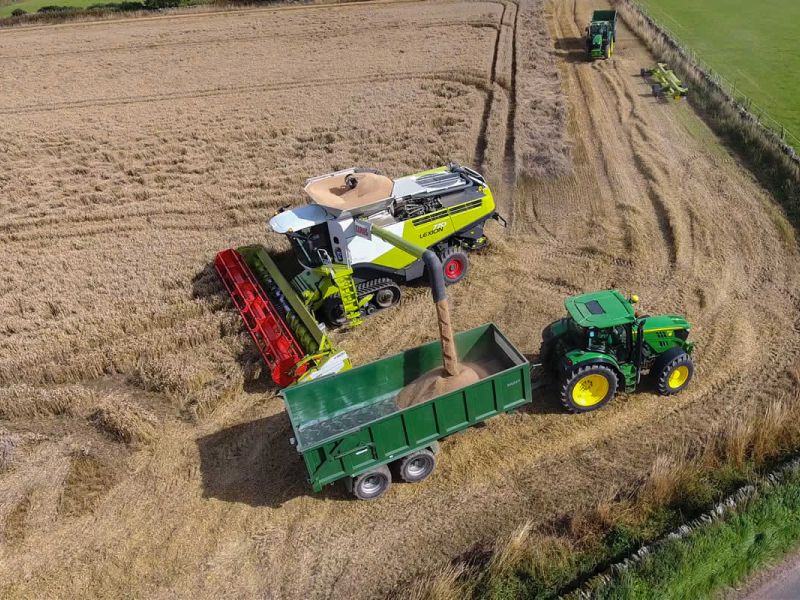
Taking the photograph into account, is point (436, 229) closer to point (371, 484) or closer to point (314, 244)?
point (314, 244)

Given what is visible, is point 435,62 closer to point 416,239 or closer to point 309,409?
point 416,239

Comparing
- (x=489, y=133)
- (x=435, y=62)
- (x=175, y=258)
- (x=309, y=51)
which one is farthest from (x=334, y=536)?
(x=309, y=51)

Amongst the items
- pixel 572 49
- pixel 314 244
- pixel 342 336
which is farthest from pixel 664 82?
pixel 342 336

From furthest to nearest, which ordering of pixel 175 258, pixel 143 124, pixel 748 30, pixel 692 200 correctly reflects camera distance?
1. pixel 748 30
2. pixel 143 124
3. pixel 692 200
4. pixel 175 258

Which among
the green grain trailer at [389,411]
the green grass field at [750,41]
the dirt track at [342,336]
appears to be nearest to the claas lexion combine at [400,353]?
the green grain trailer at [389,411]

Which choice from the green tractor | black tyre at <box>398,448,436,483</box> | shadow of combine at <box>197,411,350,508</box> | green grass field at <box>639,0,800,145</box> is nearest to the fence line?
green grass field at <box>639,0,800,145</box>
